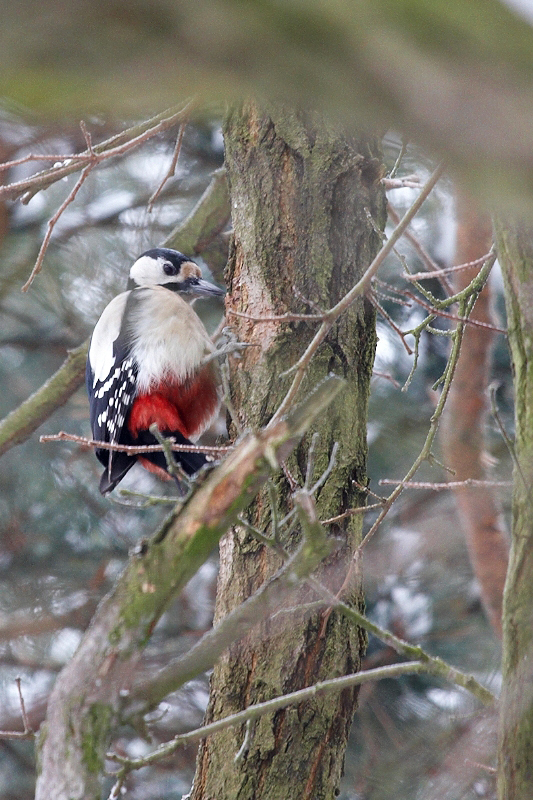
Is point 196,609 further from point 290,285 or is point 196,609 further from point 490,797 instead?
point 290,285

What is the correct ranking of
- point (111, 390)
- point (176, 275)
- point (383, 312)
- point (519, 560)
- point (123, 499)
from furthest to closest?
point (123, 499), point (176, 275), point (111, 390), point (383, 312), point (519, 560)

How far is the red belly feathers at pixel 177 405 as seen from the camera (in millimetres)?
3287

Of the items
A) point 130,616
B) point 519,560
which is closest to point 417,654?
point 519,560

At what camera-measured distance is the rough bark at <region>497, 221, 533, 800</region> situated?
4.64ft

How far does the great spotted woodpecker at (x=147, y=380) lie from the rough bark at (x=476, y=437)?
1.12 meters

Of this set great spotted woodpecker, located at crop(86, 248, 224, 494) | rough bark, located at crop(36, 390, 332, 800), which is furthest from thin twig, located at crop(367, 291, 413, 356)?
great spotted woodpecker, located at crop(86, 248, 224, 494)

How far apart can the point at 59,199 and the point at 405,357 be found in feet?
6.48

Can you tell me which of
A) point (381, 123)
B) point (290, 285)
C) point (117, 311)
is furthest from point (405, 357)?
point (381, 123)

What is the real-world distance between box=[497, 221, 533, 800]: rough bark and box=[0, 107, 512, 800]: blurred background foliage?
2.17 m

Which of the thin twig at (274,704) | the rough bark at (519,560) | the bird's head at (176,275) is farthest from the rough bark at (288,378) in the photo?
the bird's head at (176,275)

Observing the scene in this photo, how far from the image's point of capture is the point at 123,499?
4270 millimetres

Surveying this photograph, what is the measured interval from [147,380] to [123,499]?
1120 millimetres

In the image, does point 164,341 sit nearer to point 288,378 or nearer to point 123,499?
point 288,378

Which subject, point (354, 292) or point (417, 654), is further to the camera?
point (354, 292)
